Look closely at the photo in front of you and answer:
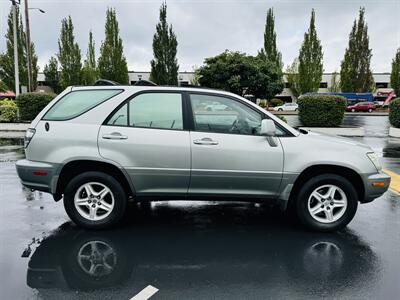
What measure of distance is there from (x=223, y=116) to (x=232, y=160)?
2.05 ft

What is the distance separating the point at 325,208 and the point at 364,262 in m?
0.90

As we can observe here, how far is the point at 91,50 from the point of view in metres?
50.3

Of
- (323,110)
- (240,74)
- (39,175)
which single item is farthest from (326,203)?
(240,74)

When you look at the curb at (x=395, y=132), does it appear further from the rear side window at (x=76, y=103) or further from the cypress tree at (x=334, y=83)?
the cypress tree at (x=334, y=83)

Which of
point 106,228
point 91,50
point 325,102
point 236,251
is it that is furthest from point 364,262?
point 91,50

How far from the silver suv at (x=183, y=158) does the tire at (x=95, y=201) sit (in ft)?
0.04

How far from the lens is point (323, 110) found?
15.5 m

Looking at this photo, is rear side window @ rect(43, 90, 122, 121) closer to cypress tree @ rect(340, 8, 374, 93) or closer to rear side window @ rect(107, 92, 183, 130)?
rear side window @ rect(107, 92, 183, 130)

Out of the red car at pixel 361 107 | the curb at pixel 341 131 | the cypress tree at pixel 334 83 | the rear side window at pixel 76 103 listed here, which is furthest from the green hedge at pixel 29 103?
the cypress tree at pixel 334 83

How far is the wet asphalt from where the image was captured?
3.14 metres

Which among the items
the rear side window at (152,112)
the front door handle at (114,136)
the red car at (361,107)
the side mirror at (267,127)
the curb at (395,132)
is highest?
the red car at (361,107)

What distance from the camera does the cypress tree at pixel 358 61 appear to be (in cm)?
4525

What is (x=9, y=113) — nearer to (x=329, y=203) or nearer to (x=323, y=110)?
(x=323, y=110)

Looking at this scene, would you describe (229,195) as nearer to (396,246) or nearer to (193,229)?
(193,229)
